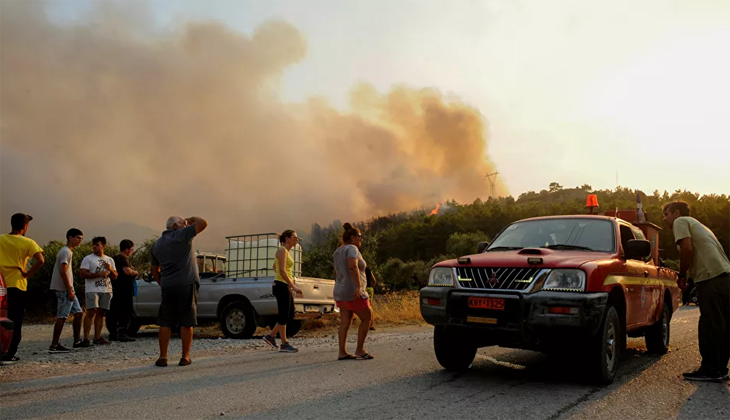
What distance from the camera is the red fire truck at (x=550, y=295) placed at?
571 centimetres

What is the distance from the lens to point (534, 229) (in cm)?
761

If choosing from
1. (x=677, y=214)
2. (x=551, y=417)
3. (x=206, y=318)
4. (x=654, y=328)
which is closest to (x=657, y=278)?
(x=654, y=328)

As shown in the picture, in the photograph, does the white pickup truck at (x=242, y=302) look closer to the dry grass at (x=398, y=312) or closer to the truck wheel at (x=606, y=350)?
the dry grass at (x=398, y=312)

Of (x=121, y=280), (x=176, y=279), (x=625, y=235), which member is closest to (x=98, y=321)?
(x=121, y=280)

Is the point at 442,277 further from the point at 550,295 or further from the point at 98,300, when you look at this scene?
the point at 98,300

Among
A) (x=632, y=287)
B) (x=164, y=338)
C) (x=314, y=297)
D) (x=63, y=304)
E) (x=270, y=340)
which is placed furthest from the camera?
(x=314, y=297)

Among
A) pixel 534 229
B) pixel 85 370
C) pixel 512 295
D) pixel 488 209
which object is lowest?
pixel 85 370

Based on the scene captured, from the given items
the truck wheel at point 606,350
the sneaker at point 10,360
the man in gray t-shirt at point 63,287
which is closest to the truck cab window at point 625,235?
the truck wheel at point 606,350

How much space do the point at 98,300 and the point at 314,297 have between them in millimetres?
4264

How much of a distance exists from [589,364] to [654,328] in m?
3.21

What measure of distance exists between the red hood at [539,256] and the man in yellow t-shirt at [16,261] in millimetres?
5795

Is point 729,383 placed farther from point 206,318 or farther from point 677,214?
point 206,318

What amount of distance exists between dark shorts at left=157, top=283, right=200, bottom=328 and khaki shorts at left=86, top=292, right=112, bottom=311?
3.49 metres

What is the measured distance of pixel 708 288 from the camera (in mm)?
6711
